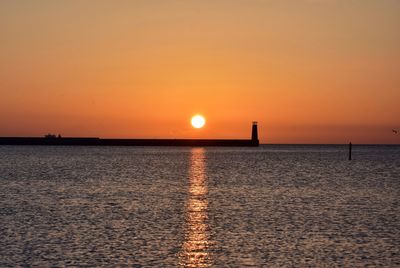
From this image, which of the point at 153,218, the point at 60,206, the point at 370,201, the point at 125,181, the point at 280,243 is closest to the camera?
the point at 280,243

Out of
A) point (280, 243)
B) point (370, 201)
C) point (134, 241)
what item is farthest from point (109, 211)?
point (370, 201)

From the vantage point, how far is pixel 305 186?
7075 centimetres

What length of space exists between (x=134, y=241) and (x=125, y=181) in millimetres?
45416

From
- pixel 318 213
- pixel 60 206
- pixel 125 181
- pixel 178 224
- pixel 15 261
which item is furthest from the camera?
pixel 125 181

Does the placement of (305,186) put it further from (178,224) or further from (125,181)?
(178,224)

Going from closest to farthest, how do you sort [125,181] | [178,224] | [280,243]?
A: [280,243] < [178,224] < [125,181]

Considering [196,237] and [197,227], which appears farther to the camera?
[197,227]

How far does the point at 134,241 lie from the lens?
31.0 meters

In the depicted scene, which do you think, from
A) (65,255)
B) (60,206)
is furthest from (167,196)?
(65,255)

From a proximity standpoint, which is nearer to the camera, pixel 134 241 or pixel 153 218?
pixel 134 241

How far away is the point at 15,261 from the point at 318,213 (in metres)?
22.7

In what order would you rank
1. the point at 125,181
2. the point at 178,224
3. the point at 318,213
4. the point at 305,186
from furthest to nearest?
the point at 125,181
the point at 305,186
the point at 318,213
the point at 178,224

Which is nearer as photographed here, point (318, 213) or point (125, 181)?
point (318, 213)

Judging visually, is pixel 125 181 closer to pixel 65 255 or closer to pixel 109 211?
pixel 109 211
